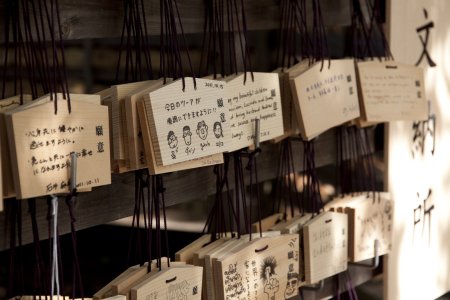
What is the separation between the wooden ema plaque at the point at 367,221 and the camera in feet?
5.89

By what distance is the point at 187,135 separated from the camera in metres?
1.26

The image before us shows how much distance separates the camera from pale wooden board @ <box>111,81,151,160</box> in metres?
1.22

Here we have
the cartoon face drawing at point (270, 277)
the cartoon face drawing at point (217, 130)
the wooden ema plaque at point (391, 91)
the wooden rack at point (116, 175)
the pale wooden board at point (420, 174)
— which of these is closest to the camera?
the wooden rack at point (116, 175)

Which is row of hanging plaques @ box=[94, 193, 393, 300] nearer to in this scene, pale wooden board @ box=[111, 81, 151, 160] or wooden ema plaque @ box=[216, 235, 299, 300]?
wooden ema plaque @ box=[216, 235, 299, 300]

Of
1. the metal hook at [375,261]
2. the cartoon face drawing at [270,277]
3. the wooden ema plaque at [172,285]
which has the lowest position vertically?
the metal hook at [375,261]

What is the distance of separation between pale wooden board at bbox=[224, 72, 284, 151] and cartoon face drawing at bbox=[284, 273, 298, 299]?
0.86ft

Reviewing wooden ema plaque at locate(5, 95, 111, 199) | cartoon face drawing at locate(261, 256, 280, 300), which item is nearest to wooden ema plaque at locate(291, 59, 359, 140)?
cartoon face drawing at locate(261, 256, 280, 300)

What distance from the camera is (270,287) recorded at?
149 cm

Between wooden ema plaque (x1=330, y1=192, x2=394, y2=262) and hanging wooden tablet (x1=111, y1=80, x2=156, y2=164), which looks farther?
wooden ema plaque (x1=330, y1=192, x2=394, y2=262)

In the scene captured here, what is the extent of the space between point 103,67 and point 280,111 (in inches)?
32.5

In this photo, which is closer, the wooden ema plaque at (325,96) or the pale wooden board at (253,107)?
the pale wooden board at (253,107)

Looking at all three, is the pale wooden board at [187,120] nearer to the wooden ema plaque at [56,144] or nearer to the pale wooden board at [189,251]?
the wooden ema plaque at [56,144]

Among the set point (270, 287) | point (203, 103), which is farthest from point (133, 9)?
point (270, 287)

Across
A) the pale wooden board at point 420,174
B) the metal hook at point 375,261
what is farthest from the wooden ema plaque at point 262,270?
the pale wooden board at point 420,174
